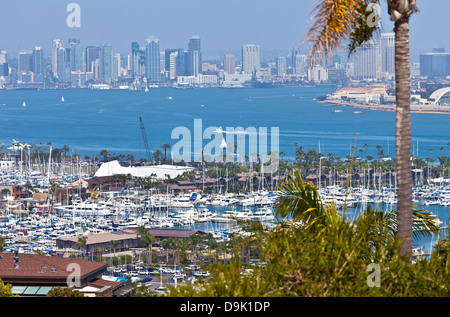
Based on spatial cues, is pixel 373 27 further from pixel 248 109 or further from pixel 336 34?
pixel 248 109

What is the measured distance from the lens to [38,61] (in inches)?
4505

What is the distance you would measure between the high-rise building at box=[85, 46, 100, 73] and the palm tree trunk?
10887cm

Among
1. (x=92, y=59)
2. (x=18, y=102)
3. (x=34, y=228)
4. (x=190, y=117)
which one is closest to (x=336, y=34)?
(x=34, y=228)

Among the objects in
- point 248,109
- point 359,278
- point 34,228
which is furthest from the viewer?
point 248,109

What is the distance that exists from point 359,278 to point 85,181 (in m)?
33.1

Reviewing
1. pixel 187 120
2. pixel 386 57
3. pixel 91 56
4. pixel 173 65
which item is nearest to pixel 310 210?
pixel 187 120

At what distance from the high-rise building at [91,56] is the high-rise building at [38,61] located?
654 centimetres

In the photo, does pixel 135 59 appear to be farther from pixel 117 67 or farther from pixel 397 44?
pixel 397 44

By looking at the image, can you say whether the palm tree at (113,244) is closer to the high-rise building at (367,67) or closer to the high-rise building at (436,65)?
the high-rise building at (367,67)

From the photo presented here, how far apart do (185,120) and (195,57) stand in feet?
187
